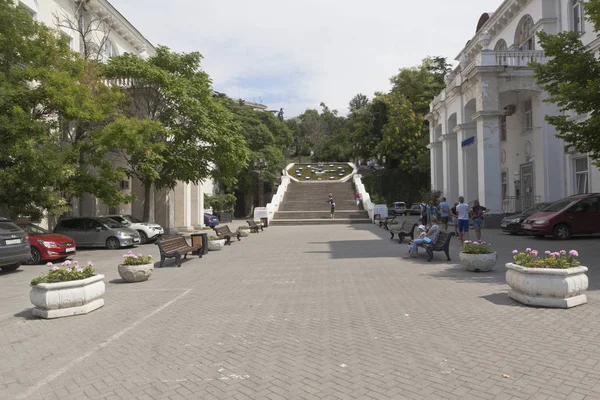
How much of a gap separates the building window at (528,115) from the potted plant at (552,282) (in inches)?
864

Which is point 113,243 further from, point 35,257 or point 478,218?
point 478,218

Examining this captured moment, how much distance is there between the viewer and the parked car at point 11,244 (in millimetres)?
11844

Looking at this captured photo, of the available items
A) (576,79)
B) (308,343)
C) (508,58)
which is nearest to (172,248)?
(308,343)

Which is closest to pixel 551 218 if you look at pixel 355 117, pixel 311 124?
pixel 355 117

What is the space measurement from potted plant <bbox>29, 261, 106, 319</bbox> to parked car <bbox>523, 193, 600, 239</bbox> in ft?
54.5

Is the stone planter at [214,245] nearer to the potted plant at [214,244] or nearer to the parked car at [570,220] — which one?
the potted plant at [214,244]

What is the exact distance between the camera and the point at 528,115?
27.2m

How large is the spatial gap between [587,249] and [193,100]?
58.2 ft

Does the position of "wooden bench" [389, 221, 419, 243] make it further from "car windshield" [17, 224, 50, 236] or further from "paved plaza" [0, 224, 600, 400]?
"car windshield" [17, 224, 50, 236]

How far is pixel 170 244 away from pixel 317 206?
85.2ft

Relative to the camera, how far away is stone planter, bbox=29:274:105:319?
289 inches

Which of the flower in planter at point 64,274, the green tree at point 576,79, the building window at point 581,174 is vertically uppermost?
the green tree at point 576,79

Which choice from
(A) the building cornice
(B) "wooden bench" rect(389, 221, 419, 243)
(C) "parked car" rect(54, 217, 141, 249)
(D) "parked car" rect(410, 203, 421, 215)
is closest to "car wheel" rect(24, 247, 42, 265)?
(C) "parked car" rect(54, 217, 141, 249)

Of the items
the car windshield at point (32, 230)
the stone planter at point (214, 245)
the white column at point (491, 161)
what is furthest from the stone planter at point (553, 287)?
the white column at point (491, 161)
